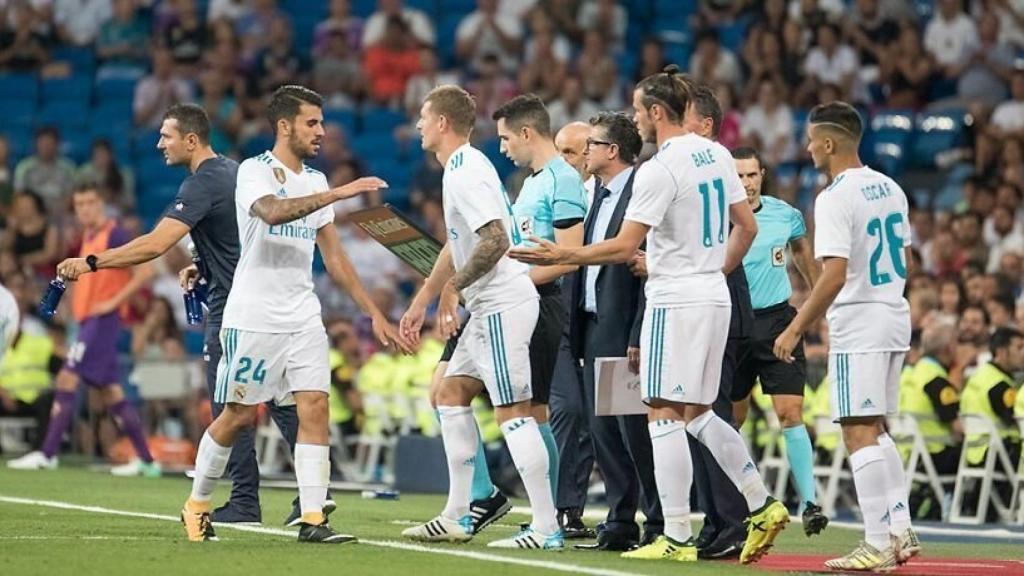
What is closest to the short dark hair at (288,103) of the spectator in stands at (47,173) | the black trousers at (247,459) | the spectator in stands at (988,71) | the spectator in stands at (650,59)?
the black trousers at (247,459)

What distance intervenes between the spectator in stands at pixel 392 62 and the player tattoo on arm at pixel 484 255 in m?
14.1

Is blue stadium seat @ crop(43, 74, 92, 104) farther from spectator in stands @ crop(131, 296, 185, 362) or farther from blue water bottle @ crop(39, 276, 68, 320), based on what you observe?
blue water bottle @ crop(39, 276, 68, 320)

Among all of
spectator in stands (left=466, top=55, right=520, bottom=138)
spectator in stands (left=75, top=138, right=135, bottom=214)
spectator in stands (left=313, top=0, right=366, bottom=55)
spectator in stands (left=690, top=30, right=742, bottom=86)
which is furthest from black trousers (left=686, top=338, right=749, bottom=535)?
spectator in stands (left=313, top=0, right=366, bottom=55)

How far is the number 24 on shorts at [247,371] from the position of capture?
32.9ft

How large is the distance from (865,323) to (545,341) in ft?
6.48

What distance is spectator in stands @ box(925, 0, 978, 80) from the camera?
71.0 feet

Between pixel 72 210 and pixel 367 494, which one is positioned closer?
pixel 367 494

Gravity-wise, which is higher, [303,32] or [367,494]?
[303,32]

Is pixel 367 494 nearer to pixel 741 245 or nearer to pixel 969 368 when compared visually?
pixel 969 368

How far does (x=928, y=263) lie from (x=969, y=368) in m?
2.81

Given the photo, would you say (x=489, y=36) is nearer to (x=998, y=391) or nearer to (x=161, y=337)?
(x=161, y=337)

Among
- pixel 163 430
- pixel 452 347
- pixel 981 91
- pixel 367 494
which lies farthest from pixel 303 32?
→ pixel 452 347

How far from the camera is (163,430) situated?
807 inches

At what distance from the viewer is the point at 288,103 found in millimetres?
10320
